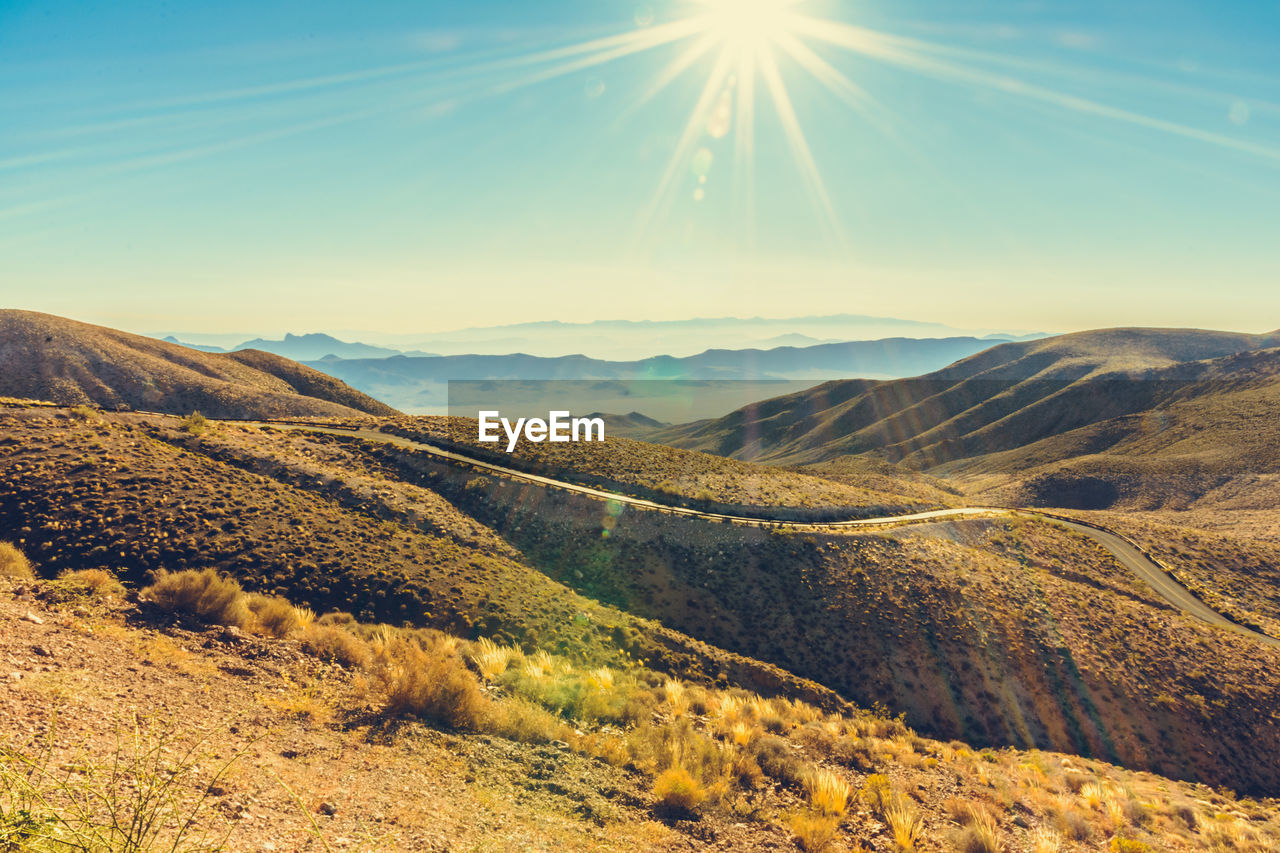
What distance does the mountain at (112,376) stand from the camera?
56.0 metres

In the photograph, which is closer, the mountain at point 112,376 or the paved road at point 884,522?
the paved road at point 884,522

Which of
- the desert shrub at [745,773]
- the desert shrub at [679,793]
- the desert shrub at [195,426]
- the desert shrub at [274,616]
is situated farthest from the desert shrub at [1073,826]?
the desert shrub at [195,426]

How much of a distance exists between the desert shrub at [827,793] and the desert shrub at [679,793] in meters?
2.58

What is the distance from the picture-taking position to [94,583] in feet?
41.6

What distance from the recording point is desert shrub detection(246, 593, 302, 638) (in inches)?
508

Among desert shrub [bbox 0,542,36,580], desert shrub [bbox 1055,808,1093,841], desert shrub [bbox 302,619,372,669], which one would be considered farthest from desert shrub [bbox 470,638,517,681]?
desert shrub [bbox 1055,808,1093,841]

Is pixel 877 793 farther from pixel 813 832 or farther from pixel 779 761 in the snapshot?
pixel 813 832

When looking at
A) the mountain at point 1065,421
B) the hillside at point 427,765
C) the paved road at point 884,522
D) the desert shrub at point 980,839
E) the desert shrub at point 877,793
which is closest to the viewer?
the hillside at point 427,765

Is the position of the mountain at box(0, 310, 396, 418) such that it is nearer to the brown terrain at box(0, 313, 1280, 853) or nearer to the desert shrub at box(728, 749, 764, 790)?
the brown terrain at box(0, 313, 1280, 853)

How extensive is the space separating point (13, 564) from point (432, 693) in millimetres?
12378

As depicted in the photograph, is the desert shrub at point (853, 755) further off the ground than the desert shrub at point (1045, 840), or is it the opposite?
the desert shrub at point (1045, 840)

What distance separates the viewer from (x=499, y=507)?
103 feet

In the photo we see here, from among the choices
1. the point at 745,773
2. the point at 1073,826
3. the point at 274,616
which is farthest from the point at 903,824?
the point at 274,616

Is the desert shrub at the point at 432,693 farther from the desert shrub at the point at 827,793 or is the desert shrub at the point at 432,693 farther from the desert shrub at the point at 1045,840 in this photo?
the desert shrub at the point at 1045,840
